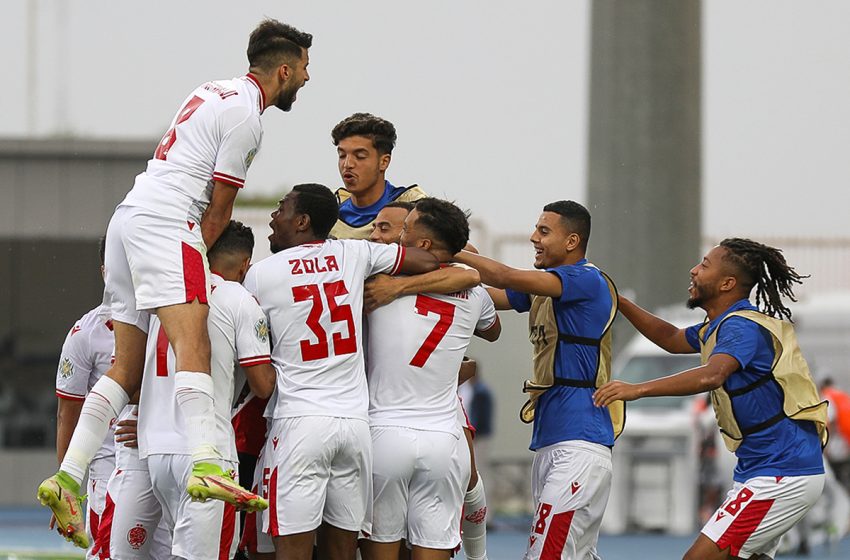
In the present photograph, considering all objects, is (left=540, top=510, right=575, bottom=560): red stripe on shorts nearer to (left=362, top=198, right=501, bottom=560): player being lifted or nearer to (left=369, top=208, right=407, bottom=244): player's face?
(left=362, top=198, right=501, bottom=560): player being lifted

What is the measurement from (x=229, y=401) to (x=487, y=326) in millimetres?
1508

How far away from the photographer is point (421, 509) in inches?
273

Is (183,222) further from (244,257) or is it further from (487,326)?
(487,326)

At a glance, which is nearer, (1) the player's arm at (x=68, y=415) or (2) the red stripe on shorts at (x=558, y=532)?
(2) the red stripe on shorts at (x=558, y=532)

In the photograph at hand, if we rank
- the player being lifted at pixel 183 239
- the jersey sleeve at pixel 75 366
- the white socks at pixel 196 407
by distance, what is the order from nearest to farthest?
the white socks at pixel 196 407 < the player being lifted at pixel 183 239 < the jersey sleeve at pixel 75 366

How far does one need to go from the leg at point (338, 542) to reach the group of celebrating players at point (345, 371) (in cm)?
1

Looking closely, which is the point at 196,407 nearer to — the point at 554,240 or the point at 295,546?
the point at 295,546

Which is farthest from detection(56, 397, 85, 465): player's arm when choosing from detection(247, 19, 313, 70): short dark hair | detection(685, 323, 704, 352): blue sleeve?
detection(685, 323, 704, 352): blue sleeve

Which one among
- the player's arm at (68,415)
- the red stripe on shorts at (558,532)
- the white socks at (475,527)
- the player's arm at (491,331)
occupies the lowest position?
the white socks at (475,527)

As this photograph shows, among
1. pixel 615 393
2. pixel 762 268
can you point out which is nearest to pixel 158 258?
pixel 615 393

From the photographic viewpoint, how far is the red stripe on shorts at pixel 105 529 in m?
7.07

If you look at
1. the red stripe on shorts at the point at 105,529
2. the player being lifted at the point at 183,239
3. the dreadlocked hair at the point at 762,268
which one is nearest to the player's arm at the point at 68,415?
the red stripe on shorts at the point at 105,529

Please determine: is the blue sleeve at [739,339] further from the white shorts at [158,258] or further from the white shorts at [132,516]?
the white shorts at [132,516]

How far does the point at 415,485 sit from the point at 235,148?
1.91 metres
